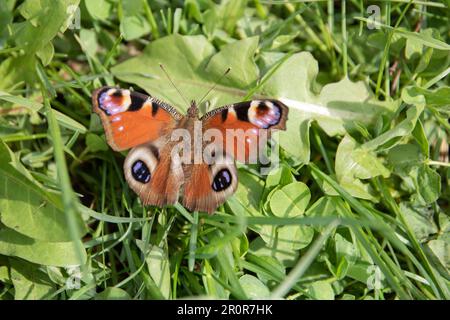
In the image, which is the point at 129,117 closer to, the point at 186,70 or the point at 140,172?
the point at 140,172

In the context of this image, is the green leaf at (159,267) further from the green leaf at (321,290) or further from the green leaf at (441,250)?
the green leaf at (441,250)

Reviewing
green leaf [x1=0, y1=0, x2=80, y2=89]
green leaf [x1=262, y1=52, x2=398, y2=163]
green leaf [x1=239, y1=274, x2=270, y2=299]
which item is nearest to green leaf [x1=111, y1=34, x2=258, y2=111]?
green leaf [x1=262, y1=52, x2=398, y2=163]

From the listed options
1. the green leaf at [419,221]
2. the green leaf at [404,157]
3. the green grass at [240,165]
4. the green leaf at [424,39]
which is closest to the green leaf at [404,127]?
the green grass at [240,165]

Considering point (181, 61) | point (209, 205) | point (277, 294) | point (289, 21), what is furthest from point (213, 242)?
point (289, 21)

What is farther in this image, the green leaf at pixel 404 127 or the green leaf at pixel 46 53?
the green leaf at pixel 46 53

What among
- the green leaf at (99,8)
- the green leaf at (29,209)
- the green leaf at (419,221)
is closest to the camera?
the green leaf at (29,209)

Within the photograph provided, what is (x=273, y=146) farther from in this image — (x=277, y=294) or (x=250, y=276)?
(x=277, y=294)

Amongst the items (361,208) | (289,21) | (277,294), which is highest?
(289,21)
